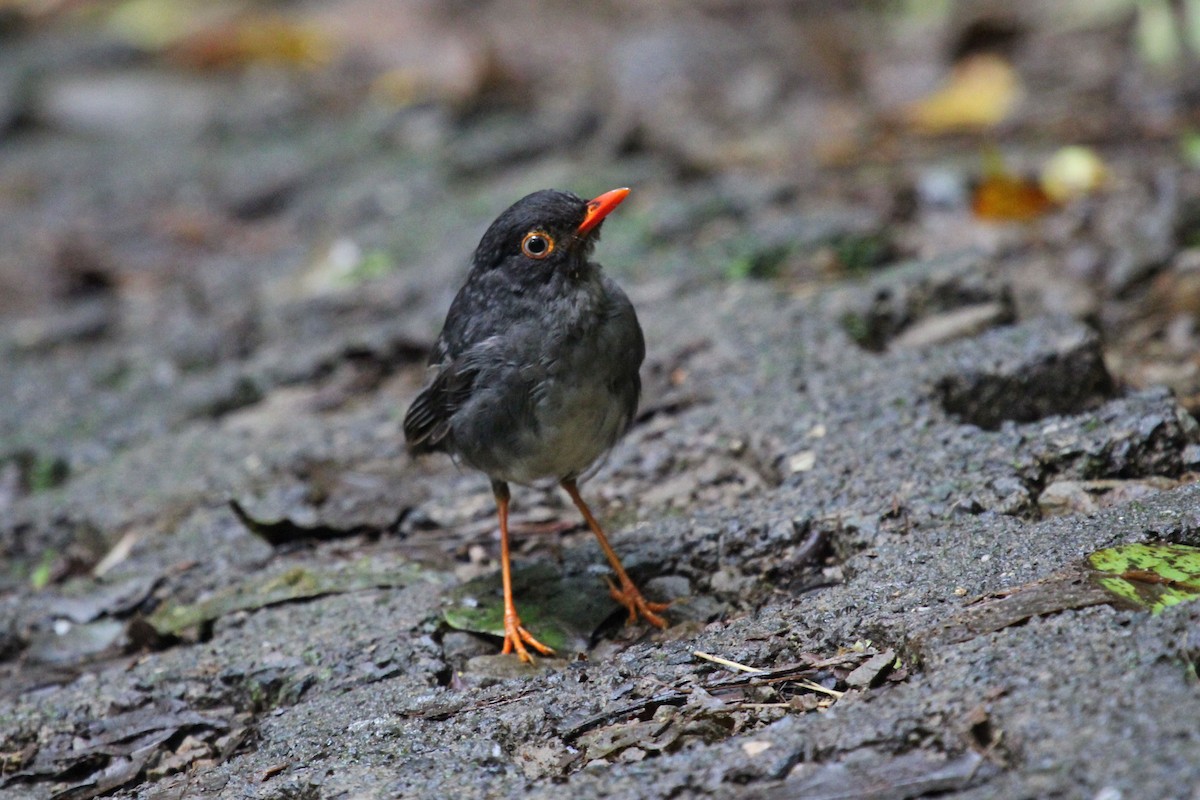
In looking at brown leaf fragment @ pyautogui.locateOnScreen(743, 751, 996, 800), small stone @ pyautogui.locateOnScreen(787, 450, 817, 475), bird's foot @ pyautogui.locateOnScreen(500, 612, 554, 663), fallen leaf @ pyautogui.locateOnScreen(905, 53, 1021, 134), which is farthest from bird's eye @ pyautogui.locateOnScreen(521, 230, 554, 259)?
fallen leaf @ pyautogui.locateOnScreen(905, 53, 1021, 134)

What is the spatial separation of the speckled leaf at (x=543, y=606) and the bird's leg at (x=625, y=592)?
1.9 inches

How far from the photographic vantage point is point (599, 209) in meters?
3.86

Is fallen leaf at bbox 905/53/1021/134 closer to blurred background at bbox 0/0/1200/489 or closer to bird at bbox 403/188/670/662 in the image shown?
blurred background at bbox 0/0/1200/489

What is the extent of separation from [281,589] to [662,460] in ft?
4.20

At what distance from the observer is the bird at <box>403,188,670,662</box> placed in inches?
148

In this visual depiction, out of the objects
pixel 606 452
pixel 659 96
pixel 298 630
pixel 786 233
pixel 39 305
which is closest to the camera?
pixel 298 630

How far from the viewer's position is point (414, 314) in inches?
231

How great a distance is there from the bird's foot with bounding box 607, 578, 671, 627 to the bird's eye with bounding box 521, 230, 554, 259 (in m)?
1.00

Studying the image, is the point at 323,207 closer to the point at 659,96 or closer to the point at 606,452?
the point at 659,96

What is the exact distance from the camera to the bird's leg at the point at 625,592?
3518mm

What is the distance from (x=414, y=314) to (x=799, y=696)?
3.43 m

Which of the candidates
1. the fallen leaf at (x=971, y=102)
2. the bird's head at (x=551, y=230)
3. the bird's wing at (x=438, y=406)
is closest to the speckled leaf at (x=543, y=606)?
the bird's wing at (x=438, y=406)

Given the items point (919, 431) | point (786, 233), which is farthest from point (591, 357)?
point (786, 233)

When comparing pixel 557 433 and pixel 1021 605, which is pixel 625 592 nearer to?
pixel 557 433
